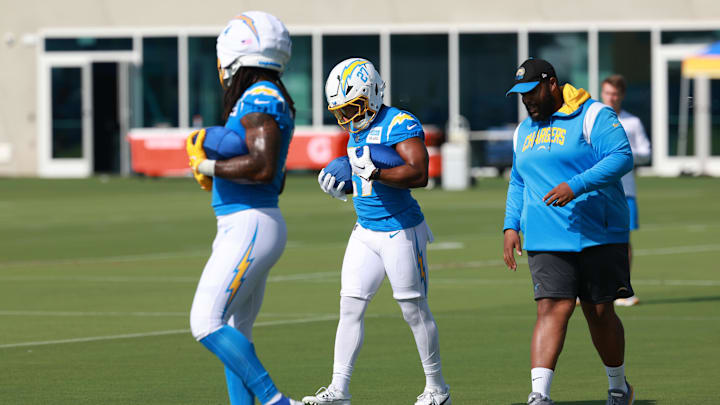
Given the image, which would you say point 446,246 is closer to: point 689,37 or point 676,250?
point 676,250

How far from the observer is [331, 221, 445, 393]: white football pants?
819 centimetres

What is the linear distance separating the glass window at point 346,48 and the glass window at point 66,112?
7.52 metres

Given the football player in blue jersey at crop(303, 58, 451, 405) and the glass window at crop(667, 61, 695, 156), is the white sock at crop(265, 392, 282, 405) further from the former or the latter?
the glass window at crop(667, 61, 695, 156)

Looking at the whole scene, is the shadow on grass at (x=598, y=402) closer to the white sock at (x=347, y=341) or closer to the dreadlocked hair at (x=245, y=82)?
the white sock at (x=347, y=341)

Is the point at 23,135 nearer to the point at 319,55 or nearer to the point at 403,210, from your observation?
the point at 319,55

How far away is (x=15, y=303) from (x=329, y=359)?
4.88 metres

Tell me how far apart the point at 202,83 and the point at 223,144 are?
1493 inches

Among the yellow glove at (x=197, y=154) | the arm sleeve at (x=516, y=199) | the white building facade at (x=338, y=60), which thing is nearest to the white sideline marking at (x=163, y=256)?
the arm sleeve at (x=516, y=199)

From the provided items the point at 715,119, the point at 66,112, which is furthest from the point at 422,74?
the point at 66,112

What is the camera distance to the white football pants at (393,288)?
26.9 ft

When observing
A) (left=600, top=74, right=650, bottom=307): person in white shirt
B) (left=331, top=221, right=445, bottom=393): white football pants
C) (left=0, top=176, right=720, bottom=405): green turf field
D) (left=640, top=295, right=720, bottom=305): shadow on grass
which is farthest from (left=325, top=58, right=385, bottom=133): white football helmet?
(left=640, top=295, right=720, bottom=305): shadow on grass

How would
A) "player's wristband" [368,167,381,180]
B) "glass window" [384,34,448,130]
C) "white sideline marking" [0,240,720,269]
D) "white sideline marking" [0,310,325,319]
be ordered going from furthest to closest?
1. "glass window" [384,34,448,130]
2. "white sideline marking" [0,240,720,269]
3. "white sideline marking" [0,310,325,319]
4. "player's wristband" [368,167,381,180]

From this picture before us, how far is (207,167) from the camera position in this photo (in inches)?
267

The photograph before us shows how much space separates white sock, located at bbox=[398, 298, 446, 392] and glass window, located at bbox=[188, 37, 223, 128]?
36.3 meters
